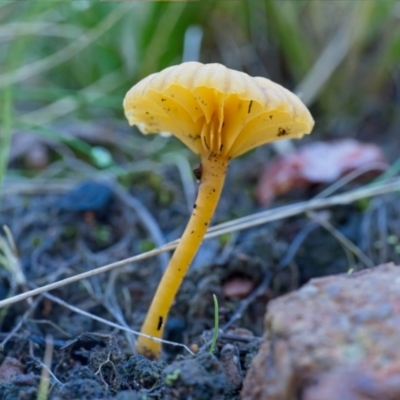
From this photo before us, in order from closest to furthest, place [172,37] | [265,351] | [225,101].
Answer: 1. [265,351]
2. [225,101]
3. [172,37]

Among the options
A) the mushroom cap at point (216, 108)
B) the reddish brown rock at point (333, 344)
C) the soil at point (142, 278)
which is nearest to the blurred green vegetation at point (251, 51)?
the soil at point (142, 278)

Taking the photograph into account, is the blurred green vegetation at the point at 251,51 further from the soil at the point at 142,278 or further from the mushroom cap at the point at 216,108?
the mushroom cap at the point at 216,108

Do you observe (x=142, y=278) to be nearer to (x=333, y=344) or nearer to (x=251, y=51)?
(x=333, y=344)

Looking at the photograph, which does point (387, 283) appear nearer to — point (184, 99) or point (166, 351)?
point (184, 99)

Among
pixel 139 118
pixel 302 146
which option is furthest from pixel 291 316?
pixel 302 146

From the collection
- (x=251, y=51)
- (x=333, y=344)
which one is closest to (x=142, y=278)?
(x=333, y=344)
